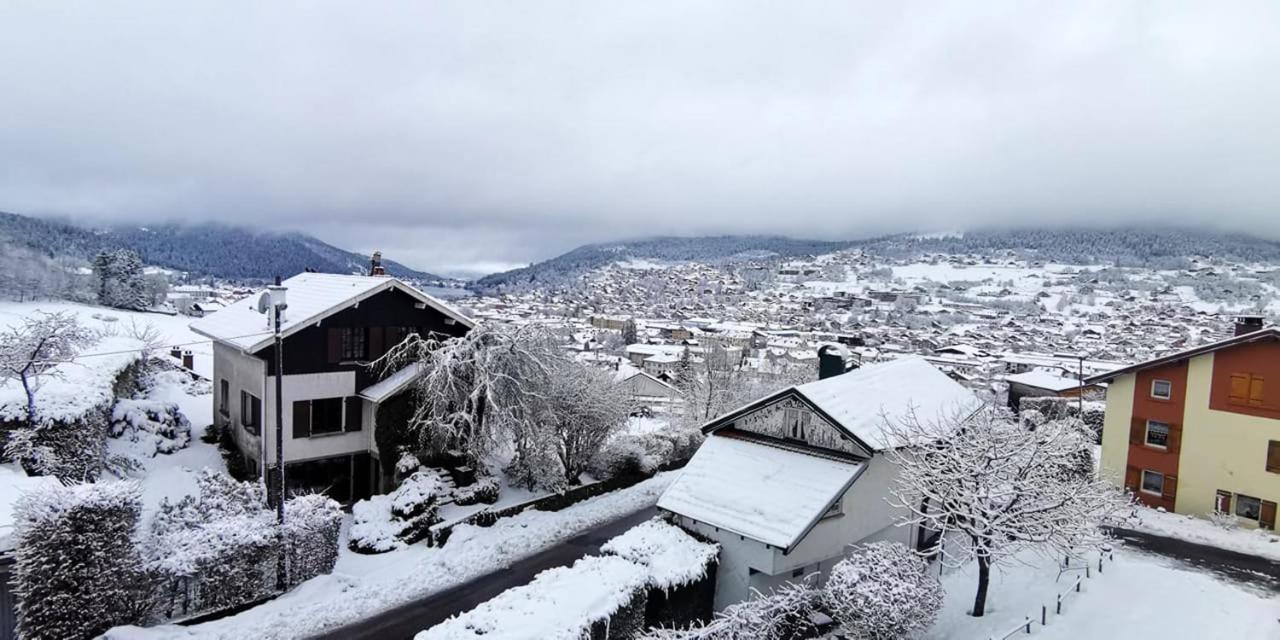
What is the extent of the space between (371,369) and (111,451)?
8.94 metres

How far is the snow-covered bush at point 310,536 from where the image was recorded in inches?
674

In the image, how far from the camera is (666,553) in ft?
53.1

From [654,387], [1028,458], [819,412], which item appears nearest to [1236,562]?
[1028,458]

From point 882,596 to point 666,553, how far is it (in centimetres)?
529

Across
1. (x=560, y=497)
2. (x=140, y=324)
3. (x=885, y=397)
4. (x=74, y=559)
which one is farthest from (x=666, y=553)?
(x=140, y=324)

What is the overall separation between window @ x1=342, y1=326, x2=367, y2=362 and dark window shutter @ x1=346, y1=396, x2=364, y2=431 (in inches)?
65.1

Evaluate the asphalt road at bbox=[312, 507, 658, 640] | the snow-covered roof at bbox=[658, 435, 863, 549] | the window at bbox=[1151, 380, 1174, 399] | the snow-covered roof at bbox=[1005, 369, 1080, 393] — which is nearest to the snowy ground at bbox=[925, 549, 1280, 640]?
the snow-covered roof at bbox=[658, 435, 863, 549]

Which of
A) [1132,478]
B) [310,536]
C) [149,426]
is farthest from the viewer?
[1132,478]

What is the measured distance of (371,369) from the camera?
25.4 metres

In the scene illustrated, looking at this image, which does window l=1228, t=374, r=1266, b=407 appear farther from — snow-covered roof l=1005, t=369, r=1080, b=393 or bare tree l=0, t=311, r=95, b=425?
bare tree l=0, t=311, r=95, b=425

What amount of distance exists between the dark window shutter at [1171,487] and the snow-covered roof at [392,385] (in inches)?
1270

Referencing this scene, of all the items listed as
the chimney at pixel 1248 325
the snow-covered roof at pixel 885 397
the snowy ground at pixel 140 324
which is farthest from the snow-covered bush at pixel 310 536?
the chimney at pixel 1248 325

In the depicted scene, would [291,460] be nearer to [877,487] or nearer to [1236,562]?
[877,487]

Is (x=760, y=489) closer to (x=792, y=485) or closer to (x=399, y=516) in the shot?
Answer: (x=792, y=485)
